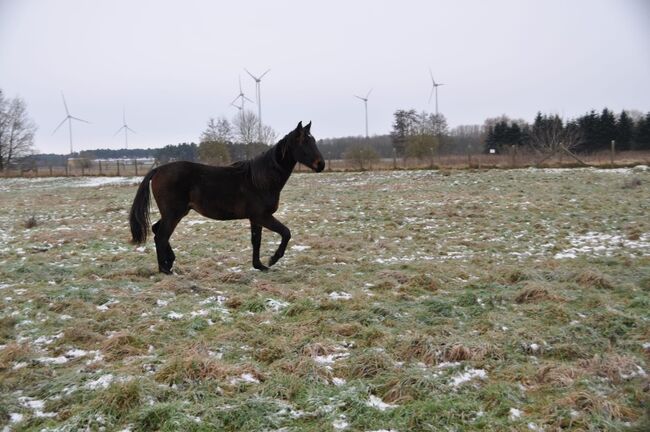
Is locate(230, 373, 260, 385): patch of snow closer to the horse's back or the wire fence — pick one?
the horse's back

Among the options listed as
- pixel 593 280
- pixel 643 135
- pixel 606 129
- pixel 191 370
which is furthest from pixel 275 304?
pixel 606 129

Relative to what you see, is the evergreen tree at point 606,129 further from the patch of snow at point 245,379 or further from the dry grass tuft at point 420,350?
the patch of snow at point 245,379

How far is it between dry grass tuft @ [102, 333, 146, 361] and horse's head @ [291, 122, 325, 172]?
137 inches

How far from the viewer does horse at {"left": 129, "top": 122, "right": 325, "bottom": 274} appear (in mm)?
6680

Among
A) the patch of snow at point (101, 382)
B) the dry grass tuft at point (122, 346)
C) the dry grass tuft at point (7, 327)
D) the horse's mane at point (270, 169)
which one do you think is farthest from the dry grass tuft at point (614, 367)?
the dry grass tuft at point (7, 327)

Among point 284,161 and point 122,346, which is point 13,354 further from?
point 284,161

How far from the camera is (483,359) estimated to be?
3.49 meters

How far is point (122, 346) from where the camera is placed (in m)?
3.79

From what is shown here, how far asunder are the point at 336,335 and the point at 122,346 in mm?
1808

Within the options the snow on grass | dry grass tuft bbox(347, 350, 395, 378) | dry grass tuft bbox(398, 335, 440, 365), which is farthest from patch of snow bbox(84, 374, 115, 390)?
the snow on grass

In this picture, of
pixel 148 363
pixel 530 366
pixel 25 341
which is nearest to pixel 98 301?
pixel 25 341

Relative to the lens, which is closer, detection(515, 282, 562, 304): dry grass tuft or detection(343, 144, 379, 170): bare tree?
detection(515, 282, 562, 304): dry grass tuft

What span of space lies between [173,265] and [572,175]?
19947mm

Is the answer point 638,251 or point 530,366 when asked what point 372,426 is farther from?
point 638,251
